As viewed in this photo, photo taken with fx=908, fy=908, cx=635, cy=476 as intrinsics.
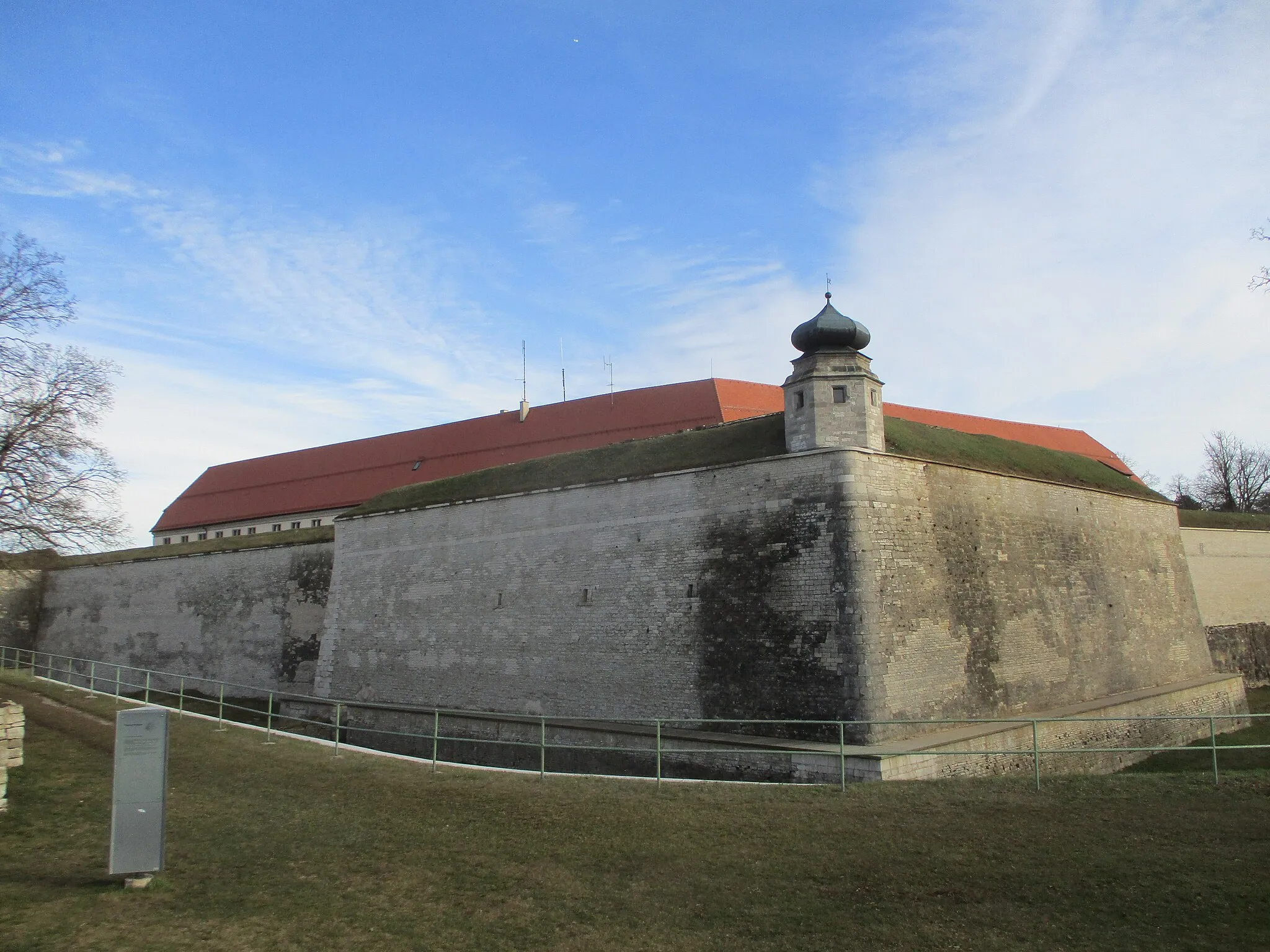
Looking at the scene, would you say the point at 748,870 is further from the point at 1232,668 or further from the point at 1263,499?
the point at 1263,499

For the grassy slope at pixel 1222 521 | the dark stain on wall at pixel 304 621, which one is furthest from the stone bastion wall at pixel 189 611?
the grassy slope at pixel 1222 521

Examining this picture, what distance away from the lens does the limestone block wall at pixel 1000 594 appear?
17438 mm

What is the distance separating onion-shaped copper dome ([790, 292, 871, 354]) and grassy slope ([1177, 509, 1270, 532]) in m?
21.6

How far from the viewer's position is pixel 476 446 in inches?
1629

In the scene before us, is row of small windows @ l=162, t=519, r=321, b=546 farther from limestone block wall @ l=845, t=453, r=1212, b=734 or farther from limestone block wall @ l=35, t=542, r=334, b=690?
limestone block wall @ l=845, t=453, r=1212, b=734

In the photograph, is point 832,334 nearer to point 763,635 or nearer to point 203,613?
point 763,635

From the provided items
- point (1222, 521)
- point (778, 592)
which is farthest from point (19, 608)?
point (1222, 521)

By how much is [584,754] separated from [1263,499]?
61104 mm

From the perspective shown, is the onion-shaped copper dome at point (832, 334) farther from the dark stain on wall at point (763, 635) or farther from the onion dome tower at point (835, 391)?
the dark stain on wall at point (763, 635)

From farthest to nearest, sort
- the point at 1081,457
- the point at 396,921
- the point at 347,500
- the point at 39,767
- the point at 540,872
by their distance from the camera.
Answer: the point at 347,500, the point at 1081,457, the point at 39,767, the point at 540,872, the point at 396,921

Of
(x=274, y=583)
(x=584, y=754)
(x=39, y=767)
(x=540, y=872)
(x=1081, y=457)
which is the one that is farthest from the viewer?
(x=274, y=583)

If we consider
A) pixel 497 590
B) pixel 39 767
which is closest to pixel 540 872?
pixel 39 767

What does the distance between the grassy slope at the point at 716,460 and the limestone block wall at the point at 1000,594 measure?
60cm

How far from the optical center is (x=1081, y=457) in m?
29.0
